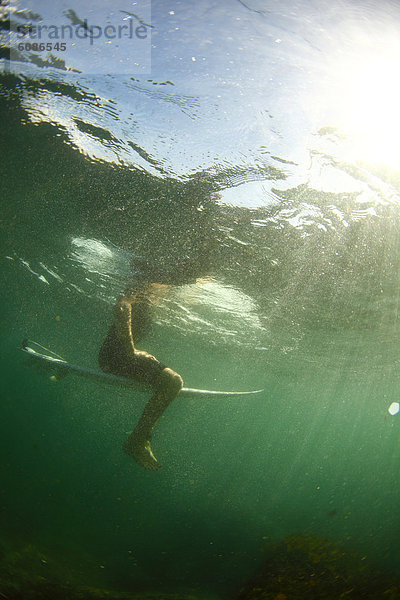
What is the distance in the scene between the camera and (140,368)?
6438 mm

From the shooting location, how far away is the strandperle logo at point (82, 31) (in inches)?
174

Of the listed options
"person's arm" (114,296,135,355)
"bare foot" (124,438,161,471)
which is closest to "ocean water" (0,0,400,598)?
"person's arm" (114,296,135,355)

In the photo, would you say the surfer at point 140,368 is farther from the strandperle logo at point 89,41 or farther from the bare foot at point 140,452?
the strandperle logo at point 89,41

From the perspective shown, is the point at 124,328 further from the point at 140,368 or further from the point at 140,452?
the point at 140,452

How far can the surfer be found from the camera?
544cm

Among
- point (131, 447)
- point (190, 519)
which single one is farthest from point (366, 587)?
point (190, 519)

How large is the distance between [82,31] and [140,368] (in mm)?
6444

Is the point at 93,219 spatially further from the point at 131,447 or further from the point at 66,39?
the point at 131,447

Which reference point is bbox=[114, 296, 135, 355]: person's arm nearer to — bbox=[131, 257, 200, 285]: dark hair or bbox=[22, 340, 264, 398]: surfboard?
bbox=[22, 340, 264, 398]: surfboard

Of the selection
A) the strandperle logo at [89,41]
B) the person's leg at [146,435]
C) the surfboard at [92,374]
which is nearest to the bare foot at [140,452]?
the person's leg at [146,435]

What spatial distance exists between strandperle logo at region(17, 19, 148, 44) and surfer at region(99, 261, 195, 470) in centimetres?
554

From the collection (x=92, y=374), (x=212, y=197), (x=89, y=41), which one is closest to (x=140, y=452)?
(x=92, y=374)

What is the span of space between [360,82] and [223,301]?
9868mm

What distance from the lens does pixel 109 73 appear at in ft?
17.0
